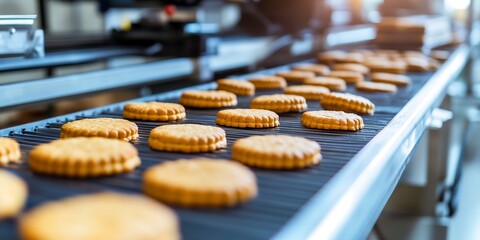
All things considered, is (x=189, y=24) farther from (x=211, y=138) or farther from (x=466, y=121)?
(x=466, y=121)

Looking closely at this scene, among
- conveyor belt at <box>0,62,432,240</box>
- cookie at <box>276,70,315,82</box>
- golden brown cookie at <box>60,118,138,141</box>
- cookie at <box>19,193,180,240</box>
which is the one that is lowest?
conveyor belt at <box>0,62,432,240</box>

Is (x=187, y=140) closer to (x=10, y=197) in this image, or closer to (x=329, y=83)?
(x=10, y=197)

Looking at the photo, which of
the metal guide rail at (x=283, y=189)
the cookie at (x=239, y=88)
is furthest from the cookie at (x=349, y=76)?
the metal guide rail at (x=283, y=189)

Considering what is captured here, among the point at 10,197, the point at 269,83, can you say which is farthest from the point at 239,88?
the point at 10,197

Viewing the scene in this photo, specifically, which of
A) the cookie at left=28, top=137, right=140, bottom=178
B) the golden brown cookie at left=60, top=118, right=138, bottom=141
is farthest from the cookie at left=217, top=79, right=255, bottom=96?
the cookie at left=28, top=137, right=140, bottom=178

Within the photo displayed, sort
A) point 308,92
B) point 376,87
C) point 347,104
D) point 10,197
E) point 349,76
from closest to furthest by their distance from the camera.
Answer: point 10,197, point 347,104, point 308,92, point 376,87, point 349,76

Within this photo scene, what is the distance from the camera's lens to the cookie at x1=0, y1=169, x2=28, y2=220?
0.92 meters

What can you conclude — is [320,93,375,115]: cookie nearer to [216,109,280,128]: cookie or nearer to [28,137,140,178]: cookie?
[216,109,280,128]: cookie

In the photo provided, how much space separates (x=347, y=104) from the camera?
210 centimetres

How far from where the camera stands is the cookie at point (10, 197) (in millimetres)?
916

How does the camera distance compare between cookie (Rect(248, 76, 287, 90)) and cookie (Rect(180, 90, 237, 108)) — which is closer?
cookie (Rect(180, 90, 237, 108))

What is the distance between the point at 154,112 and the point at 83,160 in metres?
0.71

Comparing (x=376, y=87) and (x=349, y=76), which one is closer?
(x=376, y=87)

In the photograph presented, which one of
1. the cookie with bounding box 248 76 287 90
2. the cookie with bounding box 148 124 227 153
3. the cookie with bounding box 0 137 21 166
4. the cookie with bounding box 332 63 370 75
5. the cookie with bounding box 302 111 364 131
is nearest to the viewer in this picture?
the cookie with bounding box 0 137 21 166
